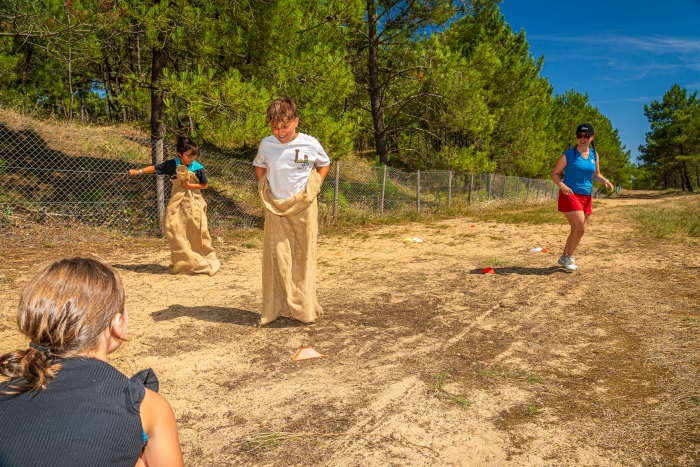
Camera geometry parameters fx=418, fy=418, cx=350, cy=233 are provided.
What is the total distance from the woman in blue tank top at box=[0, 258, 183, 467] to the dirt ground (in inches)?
41.9

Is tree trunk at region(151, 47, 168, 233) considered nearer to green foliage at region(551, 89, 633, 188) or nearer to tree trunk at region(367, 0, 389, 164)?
tree trunk at region(367, 0, 389, 164)

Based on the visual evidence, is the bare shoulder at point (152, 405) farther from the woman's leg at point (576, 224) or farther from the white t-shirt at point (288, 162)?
the woman's leg at point (576, 224)

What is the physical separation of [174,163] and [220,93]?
322 centimetres

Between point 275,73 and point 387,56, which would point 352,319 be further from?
point 387,56

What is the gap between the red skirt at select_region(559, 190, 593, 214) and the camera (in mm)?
5512

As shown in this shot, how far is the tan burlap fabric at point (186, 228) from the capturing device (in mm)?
5504

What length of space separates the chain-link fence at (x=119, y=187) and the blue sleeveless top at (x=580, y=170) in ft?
18.8

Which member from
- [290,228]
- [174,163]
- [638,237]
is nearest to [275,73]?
[174,163]

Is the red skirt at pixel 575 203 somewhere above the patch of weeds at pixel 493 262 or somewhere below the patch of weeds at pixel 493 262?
above

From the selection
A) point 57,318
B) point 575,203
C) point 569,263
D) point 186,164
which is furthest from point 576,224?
point 57,318

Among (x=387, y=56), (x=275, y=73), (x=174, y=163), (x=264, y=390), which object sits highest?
(x=387, y=56)

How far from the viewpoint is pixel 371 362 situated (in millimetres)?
3064

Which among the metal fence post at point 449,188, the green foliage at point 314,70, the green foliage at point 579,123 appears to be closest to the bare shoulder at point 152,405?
the green foliage at point 314,70

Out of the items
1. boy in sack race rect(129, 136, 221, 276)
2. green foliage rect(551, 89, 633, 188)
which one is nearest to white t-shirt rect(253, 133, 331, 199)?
boy in sack race rect(129, 136, 221, 276)
